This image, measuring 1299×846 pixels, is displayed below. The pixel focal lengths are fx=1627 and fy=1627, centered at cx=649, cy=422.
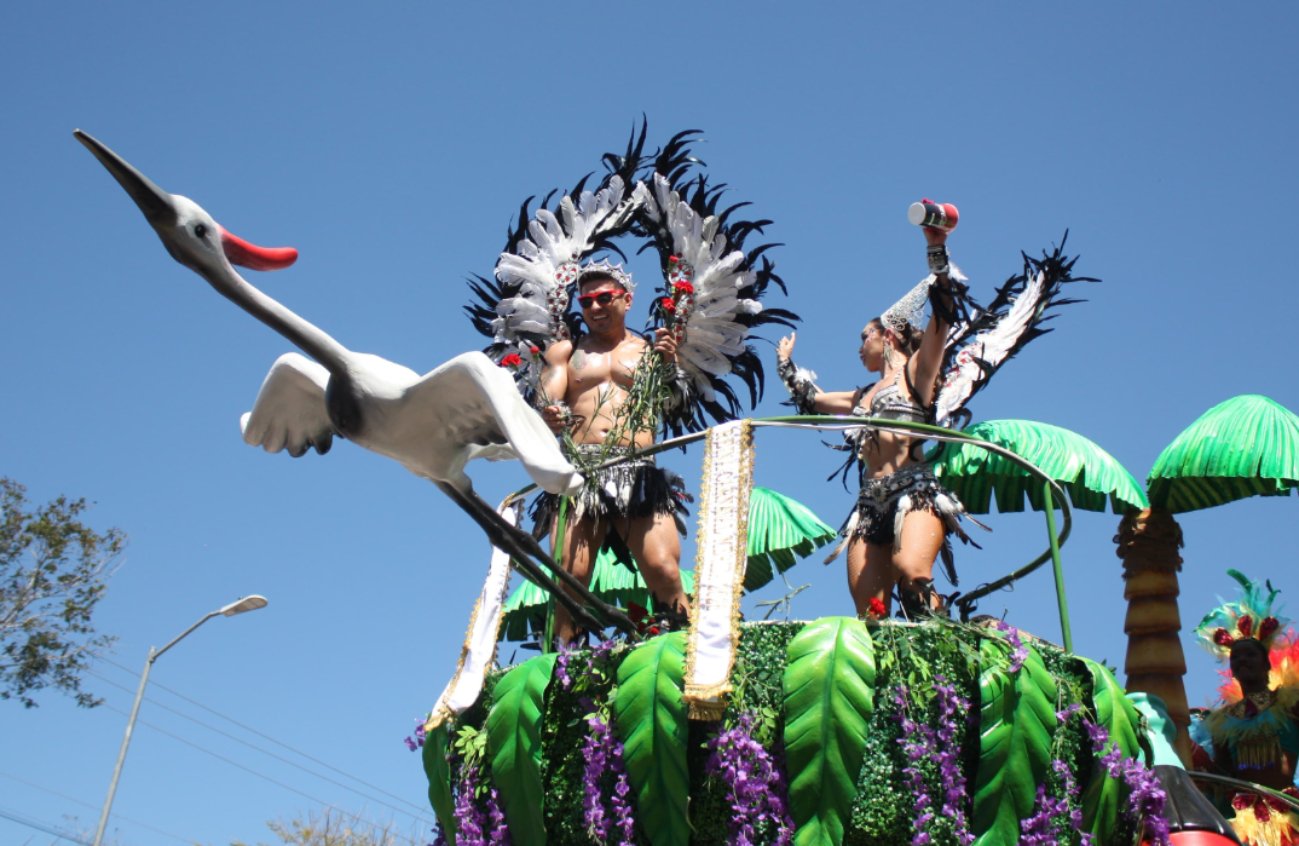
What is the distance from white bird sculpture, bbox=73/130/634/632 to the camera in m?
6.45

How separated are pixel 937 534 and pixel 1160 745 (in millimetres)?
2195

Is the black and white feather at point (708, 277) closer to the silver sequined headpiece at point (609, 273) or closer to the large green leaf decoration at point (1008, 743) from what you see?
the silver sequined headpiece at point (609, 273)

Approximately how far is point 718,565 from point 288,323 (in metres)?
2.27

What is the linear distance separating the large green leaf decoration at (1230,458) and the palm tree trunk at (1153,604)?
0.22 m

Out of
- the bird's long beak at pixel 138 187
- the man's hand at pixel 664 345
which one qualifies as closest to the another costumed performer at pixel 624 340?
the man's hand at pixel 664 345

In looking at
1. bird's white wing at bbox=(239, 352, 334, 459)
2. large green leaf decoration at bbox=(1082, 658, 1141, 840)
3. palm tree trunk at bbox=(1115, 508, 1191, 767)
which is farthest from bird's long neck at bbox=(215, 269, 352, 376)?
palm tree trunk at bbox=(1115, 508, 1191, 767)

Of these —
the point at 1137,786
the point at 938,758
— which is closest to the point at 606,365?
the point at 938,758

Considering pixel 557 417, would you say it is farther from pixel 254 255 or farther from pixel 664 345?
pixel 254 255

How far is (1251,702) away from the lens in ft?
38.1

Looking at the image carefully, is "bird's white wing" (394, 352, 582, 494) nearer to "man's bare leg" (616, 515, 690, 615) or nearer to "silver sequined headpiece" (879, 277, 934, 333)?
"man's bare leg" (616, 515, 690, 615)

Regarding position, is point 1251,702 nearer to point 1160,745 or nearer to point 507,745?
point 1160,745

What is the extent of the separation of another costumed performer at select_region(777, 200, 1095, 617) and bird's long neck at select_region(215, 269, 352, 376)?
9.22 ft

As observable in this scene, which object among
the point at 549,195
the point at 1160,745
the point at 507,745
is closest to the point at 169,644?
the point at 549,195

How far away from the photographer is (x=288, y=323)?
22.4 feet
